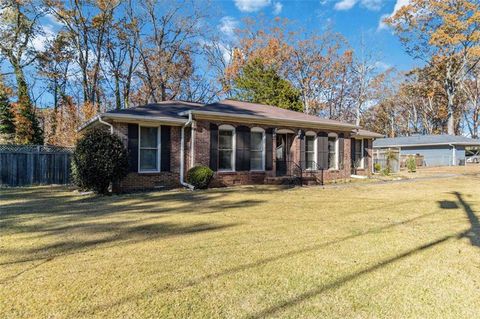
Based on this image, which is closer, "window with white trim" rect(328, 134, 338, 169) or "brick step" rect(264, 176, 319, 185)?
"brick step" rect(264, 176, 319, 185)

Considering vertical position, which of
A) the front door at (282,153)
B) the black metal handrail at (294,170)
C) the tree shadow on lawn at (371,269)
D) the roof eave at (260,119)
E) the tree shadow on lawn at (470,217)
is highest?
the roof eave at (260,119)

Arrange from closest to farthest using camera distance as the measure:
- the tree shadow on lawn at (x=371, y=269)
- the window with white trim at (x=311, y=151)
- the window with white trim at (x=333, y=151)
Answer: the tree shadow on lawn at (x=371, y=269), the window with white trim at (x=311, y=151), the window with white trim at (x=333, y=151)

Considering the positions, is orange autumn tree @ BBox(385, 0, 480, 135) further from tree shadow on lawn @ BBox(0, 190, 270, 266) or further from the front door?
tree shadow on lawn @ BBox(0, 190, 270, 266)

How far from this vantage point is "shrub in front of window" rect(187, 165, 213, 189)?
11.4 metres

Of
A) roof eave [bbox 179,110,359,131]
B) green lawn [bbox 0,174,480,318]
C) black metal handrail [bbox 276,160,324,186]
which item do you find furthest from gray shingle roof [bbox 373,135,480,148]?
green lawn [bbox 0,174,480,318]

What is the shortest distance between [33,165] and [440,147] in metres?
35.5

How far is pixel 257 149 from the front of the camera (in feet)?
44.6

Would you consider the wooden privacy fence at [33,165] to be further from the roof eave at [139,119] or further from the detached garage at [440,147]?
the detached garage at [440,147]

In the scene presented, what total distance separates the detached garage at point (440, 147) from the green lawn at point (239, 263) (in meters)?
29.8

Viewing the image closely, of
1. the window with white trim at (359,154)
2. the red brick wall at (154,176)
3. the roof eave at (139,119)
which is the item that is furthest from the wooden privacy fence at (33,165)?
the window with white trim at (359,154)

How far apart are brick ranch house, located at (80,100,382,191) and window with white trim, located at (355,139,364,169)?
10.6 ft

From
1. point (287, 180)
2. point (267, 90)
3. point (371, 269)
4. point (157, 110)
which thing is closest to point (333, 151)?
point (287, 180)

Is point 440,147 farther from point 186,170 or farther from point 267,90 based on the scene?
point 186,170

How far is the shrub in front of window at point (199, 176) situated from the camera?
11430 mm
